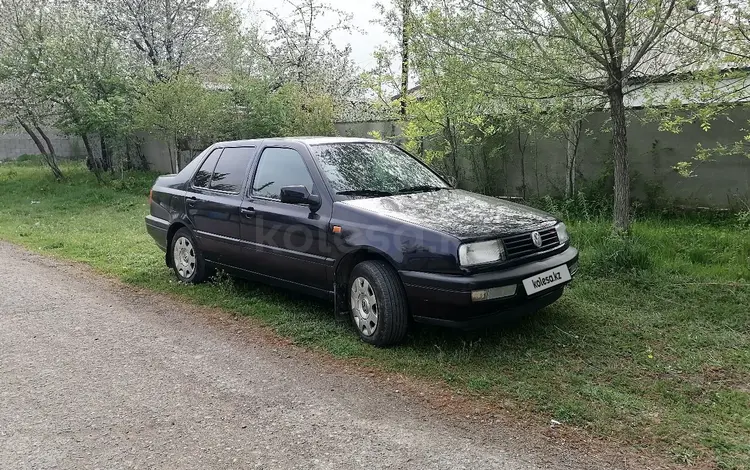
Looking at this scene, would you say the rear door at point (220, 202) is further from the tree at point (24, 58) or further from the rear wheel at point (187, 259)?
the tree at point (24, 58)

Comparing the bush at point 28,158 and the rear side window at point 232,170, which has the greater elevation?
the bush at point 28,158

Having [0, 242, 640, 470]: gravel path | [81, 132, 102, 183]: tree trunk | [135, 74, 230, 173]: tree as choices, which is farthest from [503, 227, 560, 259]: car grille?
[81, 132, 102, 183]: tree trunk

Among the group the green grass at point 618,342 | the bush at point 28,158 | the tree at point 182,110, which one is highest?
the tree at point 182,110

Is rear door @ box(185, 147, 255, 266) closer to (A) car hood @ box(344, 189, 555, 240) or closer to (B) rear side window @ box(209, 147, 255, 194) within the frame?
(B) rear side window @ box(209, 147, 255, 194)

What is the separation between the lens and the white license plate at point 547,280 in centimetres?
405

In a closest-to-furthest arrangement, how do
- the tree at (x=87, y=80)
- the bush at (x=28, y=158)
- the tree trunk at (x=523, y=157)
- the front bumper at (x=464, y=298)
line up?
the front bumper at (x=464, y=298), the tree trunk at (x=523, y=157), the tree at (x=87, y=80), the bush at (x=28, y=158)

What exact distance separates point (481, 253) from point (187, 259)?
367 cm

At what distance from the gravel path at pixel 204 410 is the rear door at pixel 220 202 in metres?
0.88

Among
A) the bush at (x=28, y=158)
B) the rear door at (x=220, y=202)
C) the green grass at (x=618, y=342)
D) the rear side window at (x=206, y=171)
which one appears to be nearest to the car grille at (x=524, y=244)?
the green grass at (x=618, y=342)

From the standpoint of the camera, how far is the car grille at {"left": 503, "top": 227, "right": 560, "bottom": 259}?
160 inches

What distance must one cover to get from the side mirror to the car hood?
Result: 31cm

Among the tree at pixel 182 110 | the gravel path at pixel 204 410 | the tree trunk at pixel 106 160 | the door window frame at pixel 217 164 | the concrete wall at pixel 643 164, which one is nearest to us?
the gravel path at pixel 204 410

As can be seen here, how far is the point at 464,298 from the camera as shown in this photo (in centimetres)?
381

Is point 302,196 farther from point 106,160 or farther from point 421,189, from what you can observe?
point 106,160
